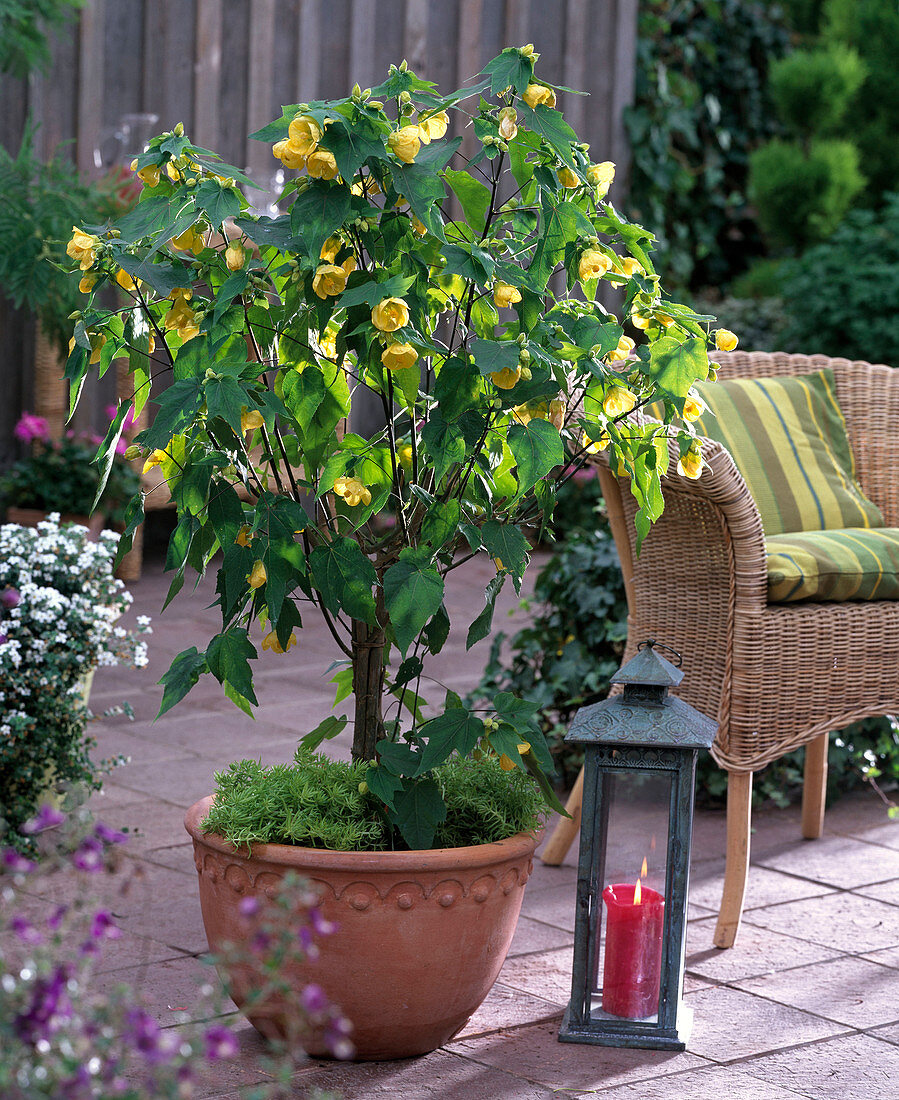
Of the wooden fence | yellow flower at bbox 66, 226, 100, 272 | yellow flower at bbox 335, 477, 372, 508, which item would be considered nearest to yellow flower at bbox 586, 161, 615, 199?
yellow flower at bbox 335, 477, 372, 508

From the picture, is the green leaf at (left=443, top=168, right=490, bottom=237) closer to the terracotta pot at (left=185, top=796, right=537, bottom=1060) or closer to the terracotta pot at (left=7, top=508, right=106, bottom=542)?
the terracotta pot at (left=185, top=796, right=537, bottom=1060)

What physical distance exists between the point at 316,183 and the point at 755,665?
45.3 inches

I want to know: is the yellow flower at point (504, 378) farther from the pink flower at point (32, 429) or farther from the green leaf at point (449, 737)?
the pink flower at point (32, 429)

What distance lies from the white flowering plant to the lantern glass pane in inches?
37.0

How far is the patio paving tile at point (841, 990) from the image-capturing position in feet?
6.31

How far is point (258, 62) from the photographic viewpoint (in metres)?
5.21

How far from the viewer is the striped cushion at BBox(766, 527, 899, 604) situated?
225cm

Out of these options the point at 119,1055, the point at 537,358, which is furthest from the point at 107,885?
the point at 119,1055

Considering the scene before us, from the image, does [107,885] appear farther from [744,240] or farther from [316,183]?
[744,240]

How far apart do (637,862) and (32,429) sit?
3.23 m

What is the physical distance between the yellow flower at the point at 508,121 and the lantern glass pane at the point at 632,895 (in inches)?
32.3

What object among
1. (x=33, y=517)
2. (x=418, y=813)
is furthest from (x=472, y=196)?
(x=33, y=517)

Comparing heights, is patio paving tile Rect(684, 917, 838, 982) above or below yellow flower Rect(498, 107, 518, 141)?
below

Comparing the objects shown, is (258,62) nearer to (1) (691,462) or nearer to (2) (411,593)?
(1) (691,462)
